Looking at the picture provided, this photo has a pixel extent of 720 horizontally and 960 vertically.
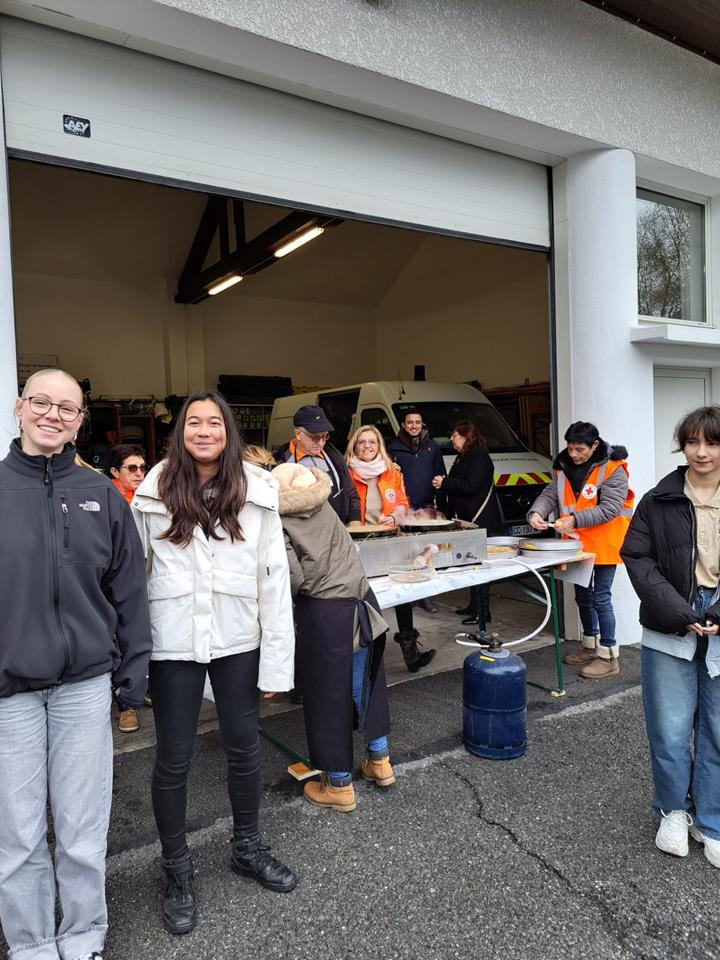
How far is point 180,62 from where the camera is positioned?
4.20 m

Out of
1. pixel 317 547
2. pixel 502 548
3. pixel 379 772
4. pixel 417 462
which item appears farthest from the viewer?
pixel 417 462

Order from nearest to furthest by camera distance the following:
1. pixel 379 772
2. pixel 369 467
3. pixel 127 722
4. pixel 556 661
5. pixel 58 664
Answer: pixel 58 664 < pixel 379 772 < pixel 127 722 < pixel 556 661 < pixel 369 467

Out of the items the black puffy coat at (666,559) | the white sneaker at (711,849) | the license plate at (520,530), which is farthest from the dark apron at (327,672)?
the license plate at (520,530)

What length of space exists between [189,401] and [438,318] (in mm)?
12592

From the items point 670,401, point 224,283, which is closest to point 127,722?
point 670,401

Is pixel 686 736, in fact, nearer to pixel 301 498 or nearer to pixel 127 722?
pixel 301 498

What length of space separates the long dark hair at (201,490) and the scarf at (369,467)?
8.35ft

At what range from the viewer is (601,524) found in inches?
191

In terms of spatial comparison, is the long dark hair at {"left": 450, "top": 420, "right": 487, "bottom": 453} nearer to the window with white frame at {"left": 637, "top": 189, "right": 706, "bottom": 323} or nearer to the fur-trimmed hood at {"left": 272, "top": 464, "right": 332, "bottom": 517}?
the window with white frame at {"left": 637, "top": 189, "right": 706, "bottom": 323}

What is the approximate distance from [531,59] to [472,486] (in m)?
3.37

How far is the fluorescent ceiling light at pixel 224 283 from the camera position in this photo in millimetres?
11637

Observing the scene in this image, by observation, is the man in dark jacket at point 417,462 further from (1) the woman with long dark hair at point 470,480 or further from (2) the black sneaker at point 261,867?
(2) the black sneaker at point 261,867

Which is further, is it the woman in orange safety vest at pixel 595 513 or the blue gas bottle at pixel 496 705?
the woman in orange safety vest at pixel 595 513

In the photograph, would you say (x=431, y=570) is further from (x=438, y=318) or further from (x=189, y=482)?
(x=438, y=318)
